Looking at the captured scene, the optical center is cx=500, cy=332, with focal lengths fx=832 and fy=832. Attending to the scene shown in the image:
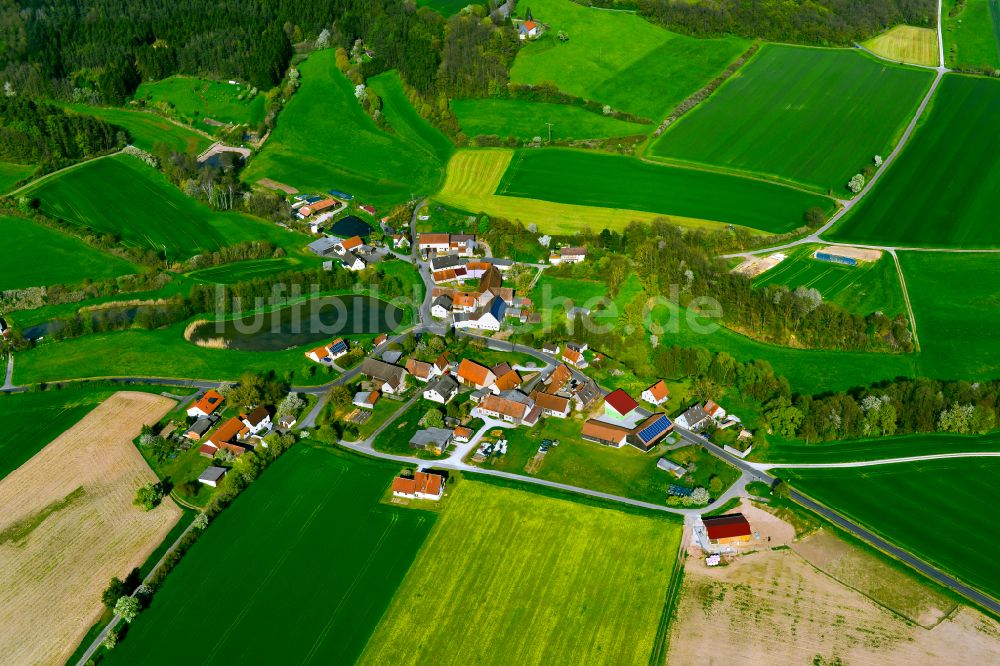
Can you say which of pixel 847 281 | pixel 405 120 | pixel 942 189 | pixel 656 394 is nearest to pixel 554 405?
pixel 656 394

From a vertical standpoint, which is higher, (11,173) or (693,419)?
(693,419)

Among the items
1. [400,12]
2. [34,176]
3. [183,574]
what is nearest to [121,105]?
[34,176]

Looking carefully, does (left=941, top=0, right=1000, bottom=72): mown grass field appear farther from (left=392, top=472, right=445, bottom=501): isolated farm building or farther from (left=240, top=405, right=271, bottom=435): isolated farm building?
(left=240, top=405, right=271, bottom=435): isolated farm building

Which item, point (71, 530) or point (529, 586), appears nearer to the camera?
point (529, 586)

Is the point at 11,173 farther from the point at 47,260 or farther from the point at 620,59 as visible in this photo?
the point at 620,59

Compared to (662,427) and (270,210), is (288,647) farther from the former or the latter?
(270,210)

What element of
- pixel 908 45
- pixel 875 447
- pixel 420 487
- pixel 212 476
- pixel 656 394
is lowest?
pixel 212 476
